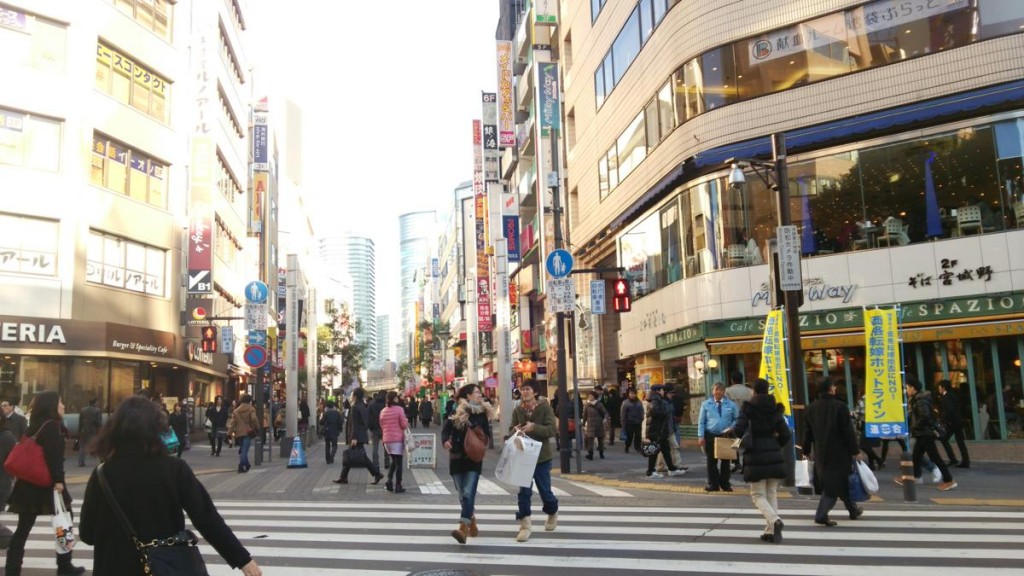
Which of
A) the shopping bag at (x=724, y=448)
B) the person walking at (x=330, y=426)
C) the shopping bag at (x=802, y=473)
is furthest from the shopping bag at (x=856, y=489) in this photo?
the person walking at (x=330, y=426)

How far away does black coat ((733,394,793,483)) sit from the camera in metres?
8.61

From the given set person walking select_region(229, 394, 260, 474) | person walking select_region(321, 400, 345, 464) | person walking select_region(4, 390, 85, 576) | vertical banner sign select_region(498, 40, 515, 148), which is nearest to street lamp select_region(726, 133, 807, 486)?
person walking select_region(4, 390, 85, 576)

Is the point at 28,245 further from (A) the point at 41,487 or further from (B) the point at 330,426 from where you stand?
(A) the point at 41,487

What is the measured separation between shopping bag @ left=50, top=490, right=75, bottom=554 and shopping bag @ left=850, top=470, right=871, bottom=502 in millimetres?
8230

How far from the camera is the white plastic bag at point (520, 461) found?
346 inches

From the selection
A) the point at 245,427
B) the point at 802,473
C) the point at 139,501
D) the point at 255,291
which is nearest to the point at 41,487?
the point at 139,501

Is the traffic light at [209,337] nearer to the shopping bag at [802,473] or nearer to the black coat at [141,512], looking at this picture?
the shopping bag at [802,473]

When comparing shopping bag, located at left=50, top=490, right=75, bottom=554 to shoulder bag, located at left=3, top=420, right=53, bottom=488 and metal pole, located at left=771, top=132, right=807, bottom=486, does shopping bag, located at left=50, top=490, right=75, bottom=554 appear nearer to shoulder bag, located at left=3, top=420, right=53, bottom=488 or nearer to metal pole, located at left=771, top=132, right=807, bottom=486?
shoulder bag, located at left=3, top=420, right=53, bottom=488

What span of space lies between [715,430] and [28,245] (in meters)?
22.9

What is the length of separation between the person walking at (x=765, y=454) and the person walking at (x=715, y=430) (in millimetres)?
4047

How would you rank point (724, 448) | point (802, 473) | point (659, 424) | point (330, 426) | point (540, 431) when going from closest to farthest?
point (540, 431), point (802, 473), point (724, 448), point (659, 424), point (330, 426)

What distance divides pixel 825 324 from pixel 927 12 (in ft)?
24.7

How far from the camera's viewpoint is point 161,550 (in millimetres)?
3682

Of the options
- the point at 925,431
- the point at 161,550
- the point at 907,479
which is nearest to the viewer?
the point at 161,550
